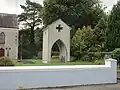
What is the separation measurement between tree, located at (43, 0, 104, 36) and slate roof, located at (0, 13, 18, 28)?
5.97 m

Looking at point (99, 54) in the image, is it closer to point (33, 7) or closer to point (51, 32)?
point (51, 32)

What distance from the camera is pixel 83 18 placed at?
39094 mm

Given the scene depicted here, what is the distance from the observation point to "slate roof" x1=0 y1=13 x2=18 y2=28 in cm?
3381

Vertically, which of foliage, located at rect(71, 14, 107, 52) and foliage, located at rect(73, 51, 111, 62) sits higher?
foliage, located at rect(71, 14, 107, 52)

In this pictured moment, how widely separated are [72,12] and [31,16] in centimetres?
1443

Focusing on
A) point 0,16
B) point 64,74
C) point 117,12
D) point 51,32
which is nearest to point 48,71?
point 64,74

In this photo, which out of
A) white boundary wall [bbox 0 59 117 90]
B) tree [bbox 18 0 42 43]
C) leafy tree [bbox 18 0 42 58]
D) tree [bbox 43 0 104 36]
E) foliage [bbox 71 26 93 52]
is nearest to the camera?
white boundary wall [bbox 0 59 117 90]

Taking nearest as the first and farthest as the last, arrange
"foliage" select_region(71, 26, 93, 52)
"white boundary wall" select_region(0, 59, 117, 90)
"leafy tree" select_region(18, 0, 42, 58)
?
1. "white boundary wall" select_region(0, 59, 117, 90)
2. "foliage" select_region(71, 26, 93, 52)
3. "leafy tree" select_region(18, 0, 42, 58)

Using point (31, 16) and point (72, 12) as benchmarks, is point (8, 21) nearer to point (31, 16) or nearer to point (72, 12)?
point (72, 12)

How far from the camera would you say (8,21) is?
34.7 metres

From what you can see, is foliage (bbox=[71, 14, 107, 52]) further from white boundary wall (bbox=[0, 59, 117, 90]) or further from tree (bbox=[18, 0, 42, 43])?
white boundary wall (bbox=[0, 59, 117, 90])

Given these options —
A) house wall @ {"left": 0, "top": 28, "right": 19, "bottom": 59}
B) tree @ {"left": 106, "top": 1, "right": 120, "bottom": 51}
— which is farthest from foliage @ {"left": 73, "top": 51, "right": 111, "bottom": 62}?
house wall @ {"left": 0, "top": 28, "right": 19, "bottom": 59}

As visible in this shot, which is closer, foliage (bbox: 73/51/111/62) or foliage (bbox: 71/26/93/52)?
foliage (bbox: 73/51/111/62)

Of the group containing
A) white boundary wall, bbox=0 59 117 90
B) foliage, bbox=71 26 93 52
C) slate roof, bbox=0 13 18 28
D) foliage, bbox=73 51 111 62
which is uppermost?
slate roof, bbox=0 13 18 28
